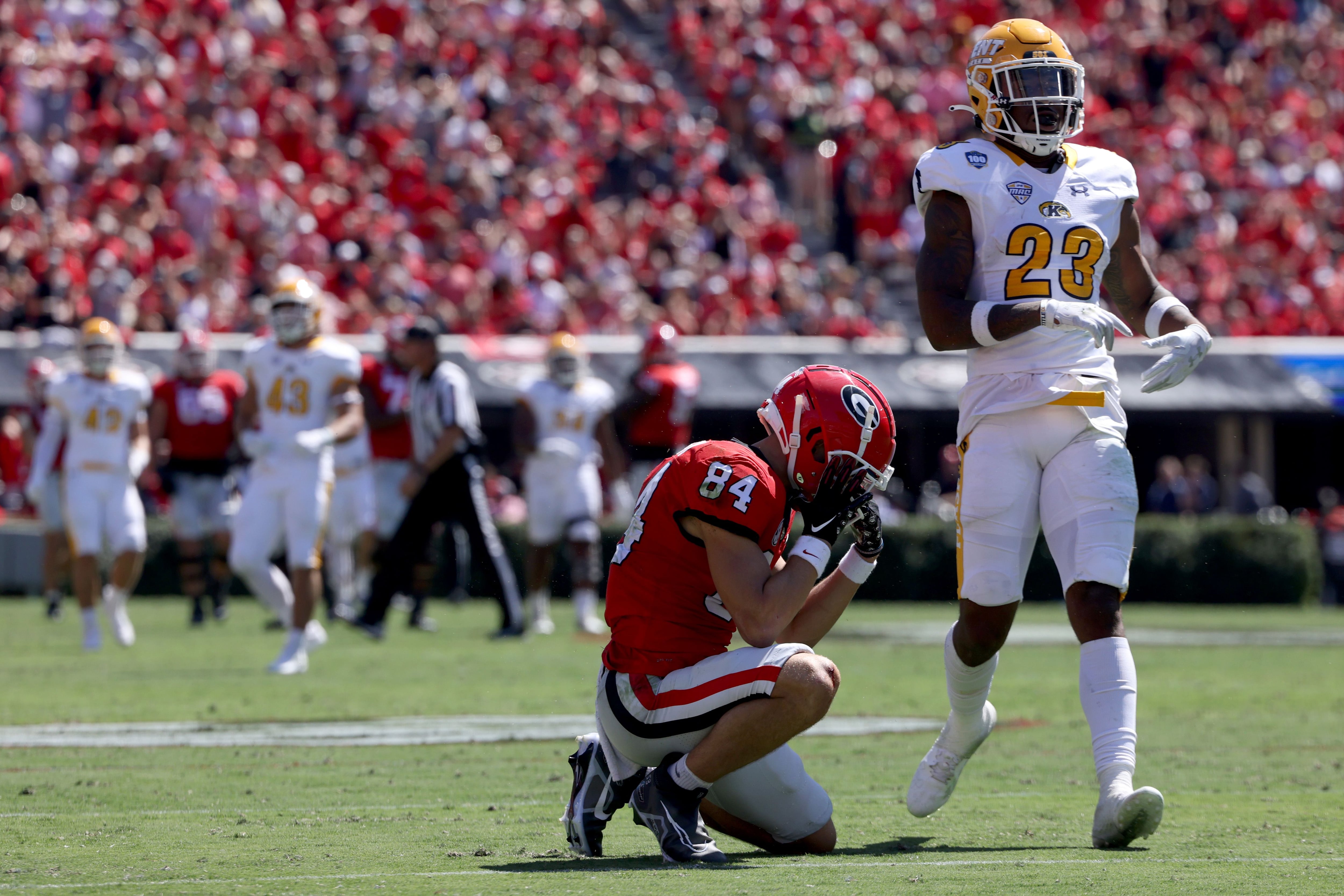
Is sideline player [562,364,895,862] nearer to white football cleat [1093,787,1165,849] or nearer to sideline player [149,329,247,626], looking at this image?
white football cleat [1093,787,1165,849]

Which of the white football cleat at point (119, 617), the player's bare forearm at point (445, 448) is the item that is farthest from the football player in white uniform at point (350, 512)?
the white football cleat at point (119, 617)

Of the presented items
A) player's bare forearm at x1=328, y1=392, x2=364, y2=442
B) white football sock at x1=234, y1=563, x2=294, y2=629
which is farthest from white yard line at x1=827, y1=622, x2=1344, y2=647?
white football sock at x1=234, y1=563, x2=294, y2=629

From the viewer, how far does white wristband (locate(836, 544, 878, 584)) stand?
198 inches

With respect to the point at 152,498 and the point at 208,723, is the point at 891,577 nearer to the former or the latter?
the point at 152,498

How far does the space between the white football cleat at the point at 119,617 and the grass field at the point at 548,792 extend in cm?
75

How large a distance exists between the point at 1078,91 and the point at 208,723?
4562mm

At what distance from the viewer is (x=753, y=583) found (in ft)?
15.0

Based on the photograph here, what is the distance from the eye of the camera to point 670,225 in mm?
22016

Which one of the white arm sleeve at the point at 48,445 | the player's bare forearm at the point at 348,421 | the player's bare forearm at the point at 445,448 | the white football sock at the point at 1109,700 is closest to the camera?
the white football sock at the point at 1109,700

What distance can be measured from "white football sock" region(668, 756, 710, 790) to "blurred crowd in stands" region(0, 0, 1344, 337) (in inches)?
536

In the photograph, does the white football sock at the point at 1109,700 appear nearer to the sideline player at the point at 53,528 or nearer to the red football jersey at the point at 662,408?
the red football jersey at the point at 662,408

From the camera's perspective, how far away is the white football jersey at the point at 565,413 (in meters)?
14.3

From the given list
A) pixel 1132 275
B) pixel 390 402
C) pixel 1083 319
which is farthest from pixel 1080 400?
pixel 390 402

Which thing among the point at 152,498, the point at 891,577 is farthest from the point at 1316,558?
the point at 152,498
